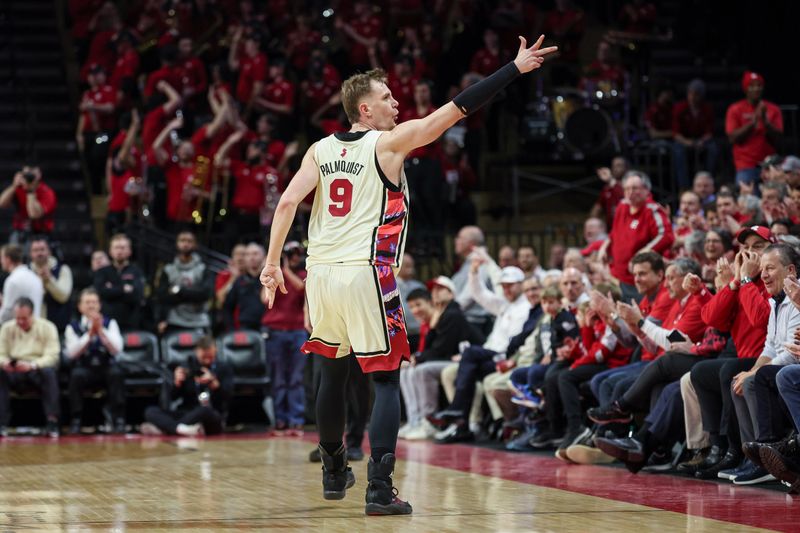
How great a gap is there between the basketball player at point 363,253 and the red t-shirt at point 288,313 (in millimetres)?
6151

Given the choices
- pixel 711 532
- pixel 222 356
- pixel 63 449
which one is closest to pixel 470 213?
pixel 222 356

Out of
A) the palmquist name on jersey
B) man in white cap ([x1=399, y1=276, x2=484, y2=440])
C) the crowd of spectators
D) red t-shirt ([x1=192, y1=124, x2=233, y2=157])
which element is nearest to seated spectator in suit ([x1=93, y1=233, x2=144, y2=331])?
the crowd of spectators

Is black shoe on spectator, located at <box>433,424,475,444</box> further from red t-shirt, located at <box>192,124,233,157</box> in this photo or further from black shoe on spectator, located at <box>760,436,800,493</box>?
red t-shirt, located at <box>192,124,233,157</box>

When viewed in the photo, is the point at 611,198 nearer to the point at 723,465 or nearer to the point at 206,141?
the point at 206,141

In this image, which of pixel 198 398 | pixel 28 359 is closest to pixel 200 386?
pixel 198 398

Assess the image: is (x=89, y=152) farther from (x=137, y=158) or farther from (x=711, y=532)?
(x=711, y=532)

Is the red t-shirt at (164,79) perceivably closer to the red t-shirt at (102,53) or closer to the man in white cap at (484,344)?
the red t-shirt at (102,53)

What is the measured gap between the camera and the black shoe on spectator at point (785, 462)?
6961 mm

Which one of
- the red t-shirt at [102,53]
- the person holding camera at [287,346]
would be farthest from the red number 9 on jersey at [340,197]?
the red t-shirt at [102,53]

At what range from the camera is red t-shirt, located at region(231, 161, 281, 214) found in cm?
1516

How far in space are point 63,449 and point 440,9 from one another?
9.97m

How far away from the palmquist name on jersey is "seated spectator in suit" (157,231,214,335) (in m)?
7.10

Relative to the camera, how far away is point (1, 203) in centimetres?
1423

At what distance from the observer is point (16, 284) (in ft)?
42.4
